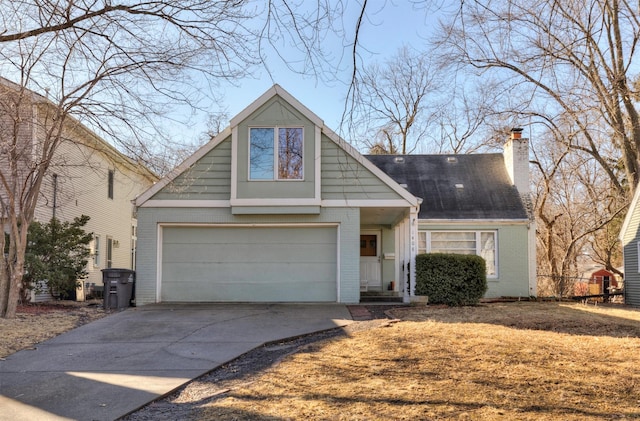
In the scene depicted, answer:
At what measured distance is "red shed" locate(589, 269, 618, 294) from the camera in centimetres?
1905

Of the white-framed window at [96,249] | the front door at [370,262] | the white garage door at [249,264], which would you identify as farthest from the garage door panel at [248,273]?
the white-framed window at [96,249]

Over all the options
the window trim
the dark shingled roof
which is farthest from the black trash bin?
the dark shingled roof

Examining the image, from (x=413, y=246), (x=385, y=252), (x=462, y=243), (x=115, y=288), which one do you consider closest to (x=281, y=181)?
(x=413, y=246)

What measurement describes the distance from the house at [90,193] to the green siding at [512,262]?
1096 cm

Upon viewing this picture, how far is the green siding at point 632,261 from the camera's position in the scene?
1766cm

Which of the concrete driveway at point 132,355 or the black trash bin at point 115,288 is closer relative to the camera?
the concrete driveway at point 132,355

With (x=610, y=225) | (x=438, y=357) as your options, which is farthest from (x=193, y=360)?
(x=610, y=225)

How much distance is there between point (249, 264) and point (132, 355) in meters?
6.03

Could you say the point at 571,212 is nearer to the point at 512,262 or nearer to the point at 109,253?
the point at 512,262

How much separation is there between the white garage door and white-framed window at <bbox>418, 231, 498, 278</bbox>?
4.92m

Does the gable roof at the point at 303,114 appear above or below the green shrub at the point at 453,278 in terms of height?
above

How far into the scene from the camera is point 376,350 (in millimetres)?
7309

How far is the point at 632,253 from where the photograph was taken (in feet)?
59.6

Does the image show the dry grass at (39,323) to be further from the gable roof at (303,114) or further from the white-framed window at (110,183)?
the white-framed window at (110,183)
